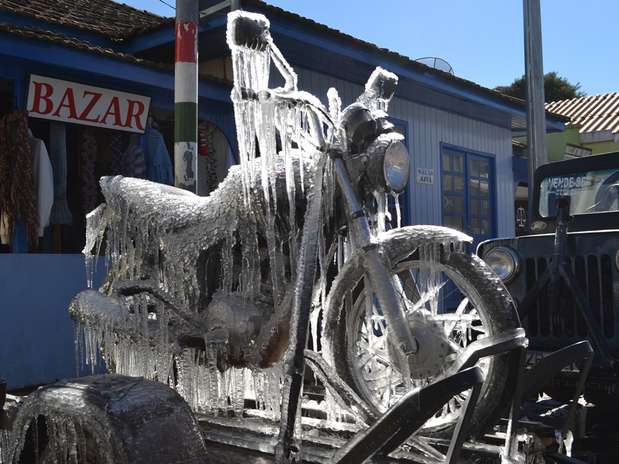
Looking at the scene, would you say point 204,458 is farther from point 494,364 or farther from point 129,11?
point 129,11

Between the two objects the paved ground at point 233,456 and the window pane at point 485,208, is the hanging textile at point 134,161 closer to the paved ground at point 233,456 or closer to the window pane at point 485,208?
the paved ground at point 233,456

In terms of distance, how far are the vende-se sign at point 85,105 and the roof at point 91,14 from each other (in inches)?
48.8

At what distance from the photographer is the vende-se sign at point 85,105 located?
6.22 m

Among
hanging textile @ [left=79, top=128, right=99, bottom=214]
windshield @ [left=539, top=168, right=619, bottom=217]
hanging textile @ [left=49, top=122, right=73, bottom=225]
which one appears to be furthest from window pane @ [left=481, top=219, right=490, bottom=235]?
hanging textile @ [left=49, top=122, right=73, bottom=225]

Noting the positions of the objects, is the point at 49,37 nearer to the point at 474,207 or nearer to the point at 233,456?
the point at 233,456

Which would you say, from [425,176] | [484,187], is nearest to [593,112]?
[484,187]

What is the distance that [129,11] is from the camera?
10164 millimetres

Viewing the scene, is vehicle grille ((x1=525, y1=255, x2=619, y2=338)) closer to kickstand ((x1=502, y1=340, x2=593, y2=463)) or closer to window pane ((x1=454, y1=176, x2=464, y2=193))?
kickstand ((x1=502, y1=340, x2=593, y2=463))

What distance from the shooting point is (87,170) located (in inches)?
275

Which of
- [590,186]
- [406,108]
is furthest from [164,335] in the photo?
[406,108]

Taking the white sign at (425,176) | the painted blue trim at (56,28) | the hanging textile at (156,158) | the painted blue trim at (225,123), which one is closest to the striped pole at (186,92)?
the hanging textile at (156,158)

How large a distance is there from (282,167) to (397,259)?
624mm

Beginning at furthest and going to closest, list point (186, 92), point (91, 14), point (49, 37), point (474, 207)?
point (474, 207) < point (91, 14) < point (49, 37) < point (186, 92)

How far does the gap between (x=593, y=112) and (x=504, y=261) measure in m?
20.1
